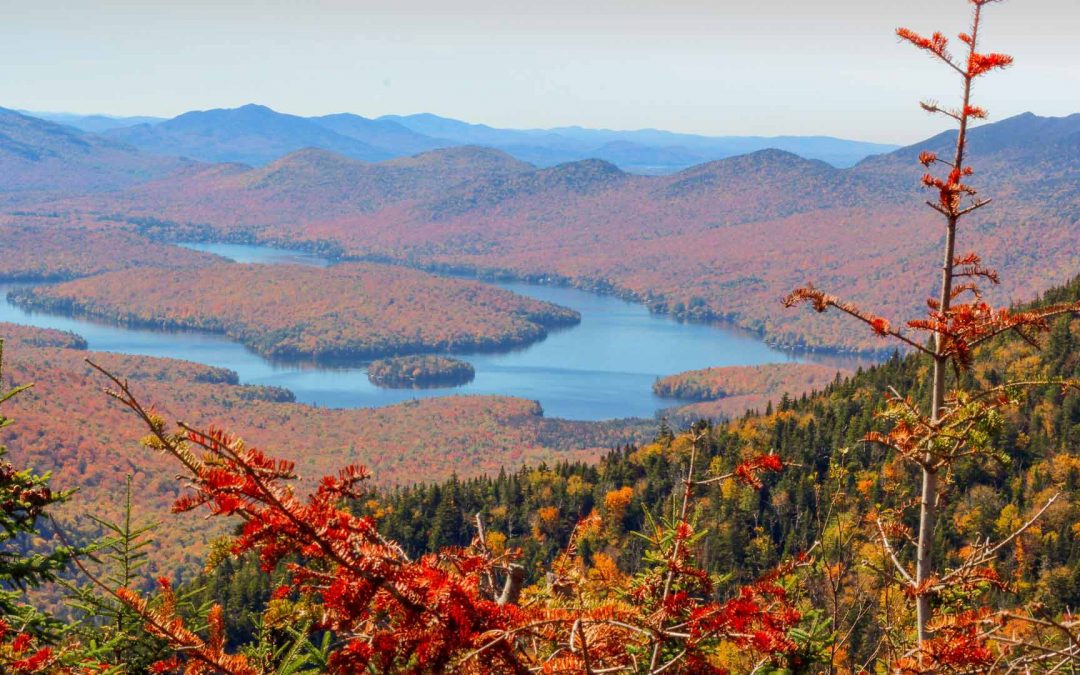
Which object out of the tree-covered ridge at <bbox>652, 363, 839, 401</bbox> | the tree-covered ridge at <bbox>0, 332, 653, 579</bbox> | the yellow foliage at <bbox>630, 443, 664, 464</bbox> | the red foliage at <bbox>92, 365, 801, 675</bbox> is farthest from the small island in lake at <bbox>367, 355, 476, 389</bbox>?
the red foliage at <bbox>92, 365, 801, 675</bbox>

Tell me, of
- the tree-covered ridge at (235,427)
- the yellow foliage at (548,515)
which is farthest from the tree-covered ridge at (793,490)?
the tree-covered ridge at (235,427)

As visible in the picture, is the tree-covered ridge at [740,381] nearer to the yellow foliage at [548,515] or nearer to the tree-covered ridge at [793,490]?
the tree-covered ridge at [793,490]

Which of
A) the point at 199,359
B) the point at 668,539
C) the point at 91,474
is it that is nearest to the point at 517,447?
the point at 91,474

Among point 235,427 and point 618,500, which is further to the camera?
point 235,427

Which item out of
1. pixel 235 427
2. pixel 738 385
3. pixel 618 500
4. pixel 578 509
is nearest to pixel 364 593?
pixel 618 500

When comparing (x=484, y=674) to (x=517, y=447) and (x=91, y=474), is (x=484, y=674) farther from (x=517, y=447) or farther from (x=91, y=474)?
(x=517, y=447)

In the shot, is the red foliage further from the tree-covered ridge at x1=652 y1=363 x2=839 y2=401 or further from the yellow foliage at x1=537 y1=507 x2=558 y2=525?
the tree-covered ridge at x1=652 y1=363 x2=839 y2=401

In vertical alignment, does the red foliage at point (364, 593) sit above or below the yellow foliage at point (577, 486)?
above

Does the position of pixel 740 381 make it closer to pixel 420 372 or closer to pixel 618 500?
pixel 420 372

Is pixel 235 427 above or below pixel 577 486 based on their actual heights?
below

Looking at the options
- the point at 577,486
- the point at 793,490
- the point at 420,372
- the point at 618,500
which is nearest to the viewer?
the point at 793,490
